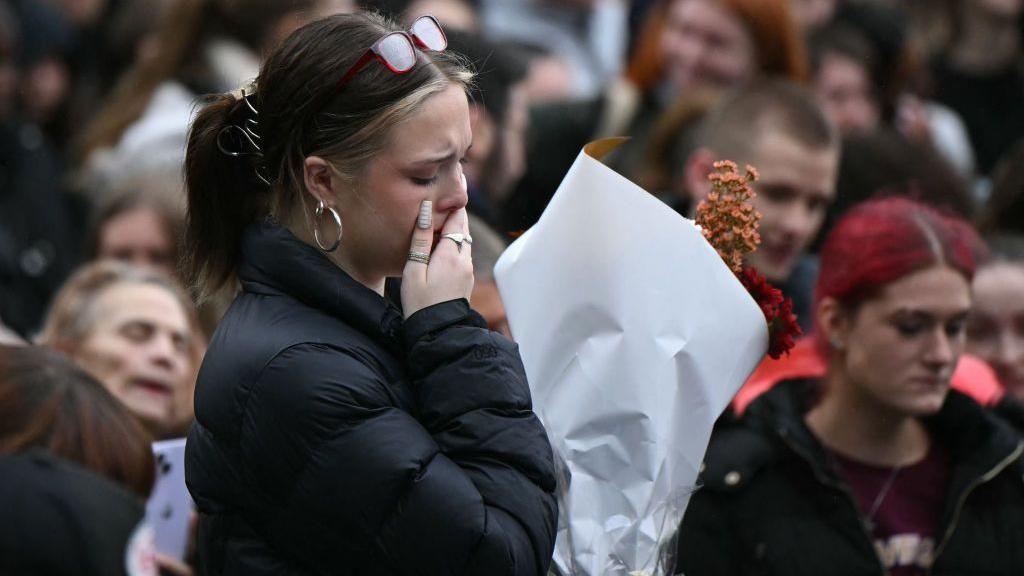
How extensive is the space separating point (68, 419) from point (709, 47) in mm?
4074

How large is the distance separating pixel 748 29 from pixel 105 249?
9.40 ft

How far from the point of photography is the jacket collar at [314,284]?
276 cm

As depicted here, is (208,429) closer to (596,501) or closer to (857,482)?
(596,501)

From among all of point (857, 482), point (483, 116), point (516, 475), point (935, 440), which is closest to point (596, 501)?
point (516, 475)

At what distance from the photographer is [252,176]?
9.62 ft

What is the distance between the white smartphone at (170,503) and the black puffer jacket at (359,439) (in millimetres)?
914

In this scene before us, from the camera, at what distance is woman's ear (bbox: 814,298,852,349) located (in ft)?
13.6

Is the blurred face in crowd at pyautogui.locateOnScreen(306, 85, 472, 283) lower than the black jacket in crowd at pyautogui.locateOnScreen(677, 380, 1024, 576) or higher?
higher

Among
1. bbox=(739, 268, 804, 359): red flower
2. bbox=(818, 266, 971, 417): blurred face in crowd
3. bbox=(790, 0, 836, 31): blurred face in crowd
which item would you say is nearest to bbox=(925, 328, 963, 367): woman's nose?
bbox=(818, 266, 971, 417): blurred face in crowd

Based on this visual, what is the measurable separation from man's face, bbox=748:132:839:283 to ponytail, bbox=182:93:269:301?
7.91ft

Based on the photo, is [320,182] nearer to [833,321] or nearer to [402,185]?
[402,185]

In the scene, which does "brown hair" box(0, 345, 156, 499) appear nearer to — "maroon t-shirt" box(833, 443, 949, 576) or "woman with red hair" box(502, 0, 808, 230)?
"maroon t-shirt" box(833, 443, 949, 576)

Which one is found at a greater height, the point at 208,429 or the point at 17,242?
the point at 208,429

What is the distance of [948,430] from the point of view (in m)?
4.14
